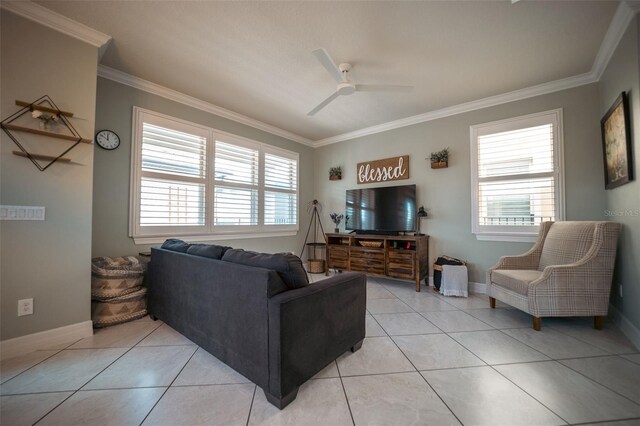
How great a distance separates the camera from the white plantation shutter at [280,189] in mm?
4223

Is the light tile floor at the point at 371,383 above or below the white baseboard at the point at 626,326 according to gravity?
below

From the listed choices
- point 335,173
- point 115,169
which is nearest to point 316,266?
point 335,173

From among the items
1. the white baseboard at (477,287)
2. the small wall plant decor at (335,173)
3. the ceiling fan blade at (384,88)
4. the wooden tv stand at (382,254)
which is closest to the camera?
the ceiling fan blade at (384,88)

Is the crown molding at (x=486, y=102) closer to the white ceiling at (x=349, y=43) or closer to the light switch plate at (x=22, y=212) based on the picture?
the white ceiling at (x=349, y=43)

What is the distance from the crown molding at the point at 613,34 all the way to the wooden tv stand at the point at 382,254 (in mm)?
2549

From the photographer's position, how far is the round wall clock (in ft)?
8.41

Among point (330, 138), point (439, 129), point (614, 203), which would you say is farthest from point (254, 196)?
point (614, 203)

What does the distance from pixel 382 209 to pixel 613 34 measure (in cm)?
282

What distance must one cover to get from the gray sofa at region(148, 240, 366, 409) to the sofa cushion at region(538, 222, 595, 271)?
2.21 m

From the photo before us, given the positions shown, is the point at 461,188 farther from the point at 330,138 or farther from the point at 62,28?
the point at 62,28

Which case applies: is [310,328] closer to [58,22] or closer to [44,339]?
[44,339]

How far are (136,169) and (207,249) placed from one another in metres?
1.77

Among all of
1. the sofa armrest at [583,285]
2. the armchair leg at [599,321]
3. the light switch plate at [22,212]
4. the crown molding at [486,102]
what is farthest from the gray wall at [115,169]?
the armchair leg at [599,321]

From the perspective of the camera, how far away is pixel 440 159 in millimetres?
3576
